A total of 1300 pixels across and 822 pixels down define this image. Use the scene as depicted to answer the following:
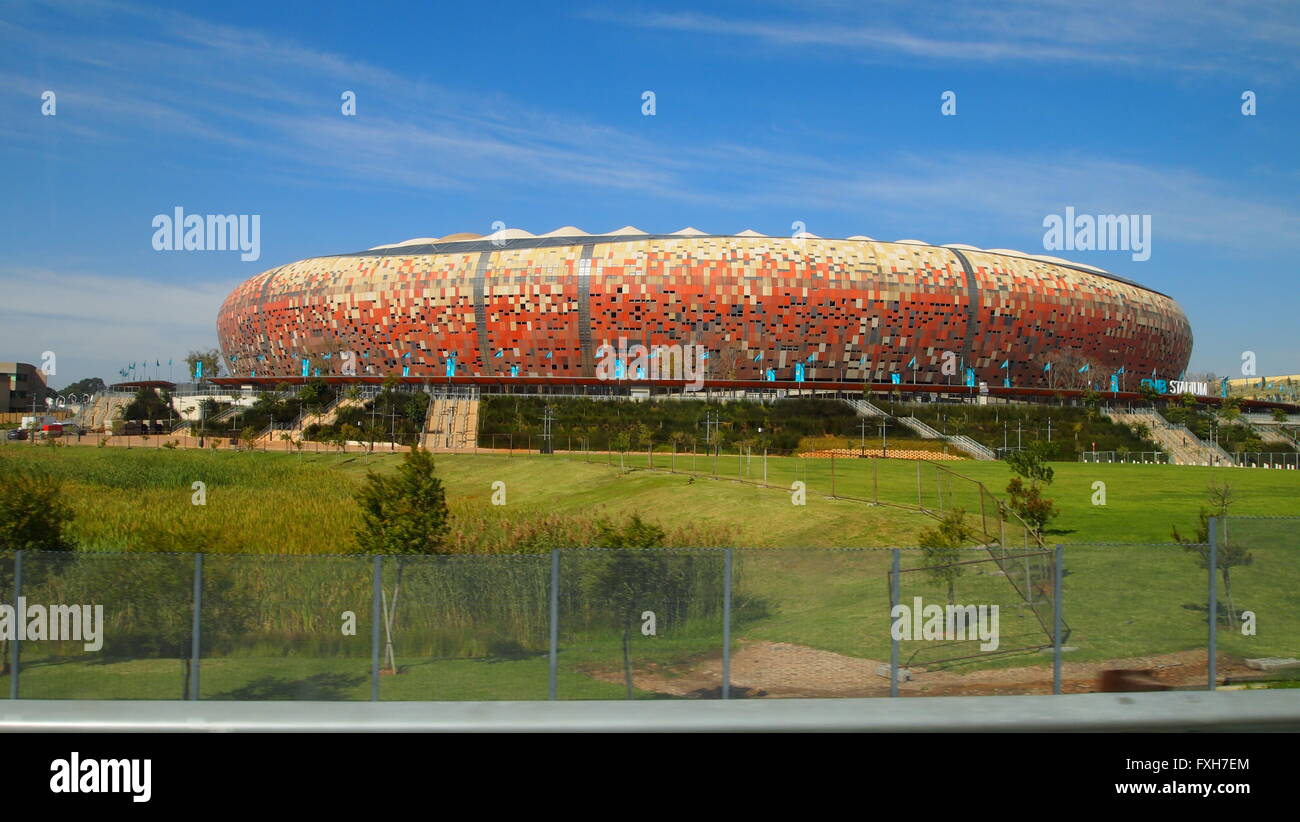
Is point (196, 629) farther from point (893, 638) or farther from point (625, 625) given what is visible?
point (893, 638)

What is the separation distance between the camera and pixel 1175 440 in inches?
2618

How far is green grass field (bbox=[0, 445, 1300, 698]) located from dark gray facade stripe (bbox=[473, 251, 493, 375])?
3770 cm

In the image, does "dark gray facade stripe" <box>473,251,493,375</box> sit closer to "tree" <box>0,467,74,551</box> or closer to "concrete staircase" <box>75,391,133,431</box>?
"concrete staircase" <box>75,391,133,431</box>

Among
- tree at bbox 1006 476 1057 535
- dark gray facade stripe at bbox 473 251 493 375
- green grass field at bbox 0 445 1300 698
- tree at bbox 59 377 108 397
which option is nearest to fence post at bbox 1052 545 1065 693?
green grass field at bbox 0 445 1300 698

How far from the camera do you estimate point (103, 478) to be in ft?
127

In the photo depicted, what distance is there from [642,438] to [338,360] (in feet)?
164

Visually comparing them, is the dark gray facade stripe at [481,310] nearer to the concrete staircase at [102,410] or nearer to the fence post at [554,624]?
the concrete staircase at [102,410]

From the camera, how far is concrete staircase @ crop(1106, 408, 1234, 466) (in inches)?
2341

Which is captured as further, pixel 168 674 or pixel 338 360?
pixel 338 360

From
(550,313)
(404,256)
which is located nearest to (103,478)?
(550,313)

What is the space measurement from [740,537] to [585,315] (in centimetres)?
6398

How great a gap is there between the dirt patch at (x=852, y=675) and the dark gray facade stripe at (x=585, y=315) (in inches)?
3018

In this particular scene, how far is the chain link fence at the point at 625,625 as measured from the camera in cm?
910
